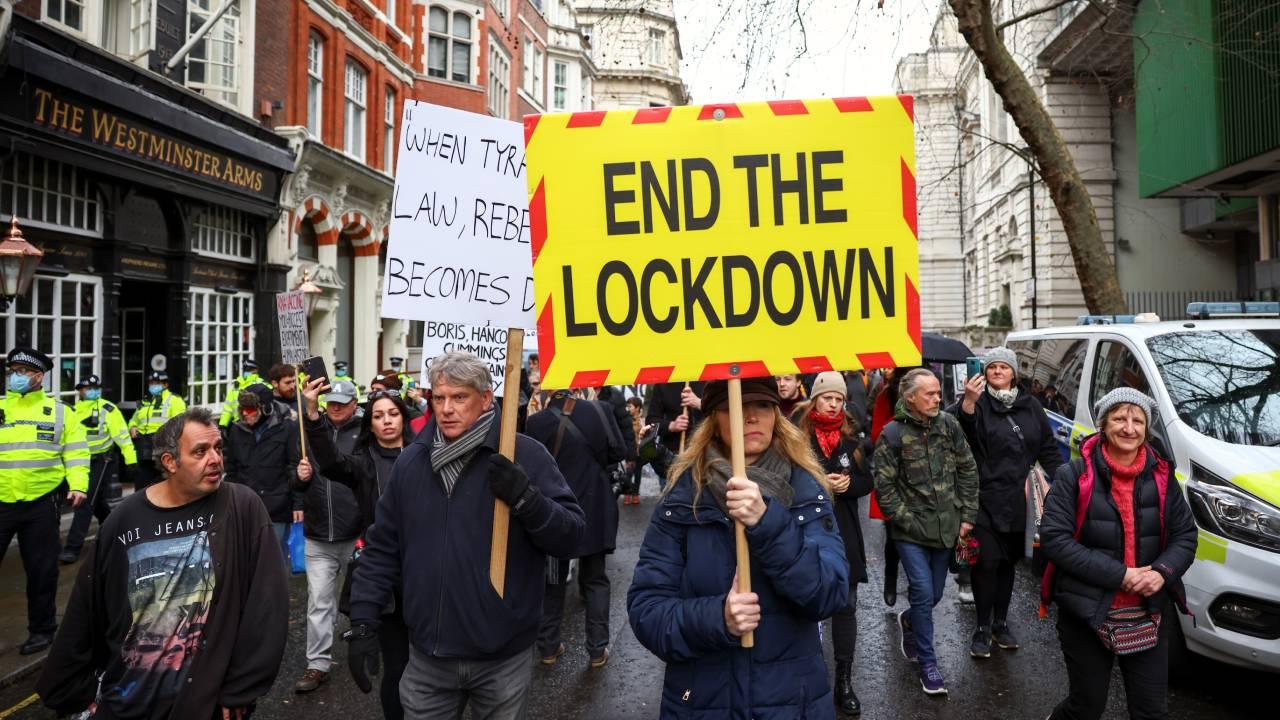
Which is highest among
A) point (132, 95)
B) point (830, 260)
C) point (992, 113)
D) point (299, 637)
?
point (992, 113)

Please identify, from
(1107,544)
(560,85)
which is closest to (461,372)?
(1107,544)

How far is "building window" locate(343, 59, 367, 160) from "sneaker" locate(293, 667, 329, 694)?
16770 mm

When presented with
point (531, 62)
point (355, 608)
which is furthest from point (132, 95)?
point (531, 62)

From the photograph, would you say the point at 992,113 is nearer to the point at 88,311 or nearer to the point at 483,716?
the point at 88,311

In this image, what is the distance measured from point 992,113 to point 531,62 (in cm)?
1784

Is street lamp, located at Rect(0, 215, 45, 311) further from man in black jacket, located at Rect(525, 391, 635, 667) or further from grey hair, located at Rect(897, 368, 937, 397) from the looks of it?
grey hair, located at Rect(897, 368, 937, 397)

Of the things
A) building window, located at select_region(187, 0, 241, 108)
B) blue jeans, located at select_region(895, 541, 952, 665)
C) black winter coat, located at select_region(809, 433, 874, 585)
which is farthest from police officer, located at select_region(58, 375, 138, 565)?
building window, located at select_region(187, 0, 241, 108)

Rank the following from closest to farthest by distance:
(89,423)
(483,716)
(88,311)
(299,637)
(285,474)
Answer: (483,716), (299,637), (285,474), (89,423), (88,311)

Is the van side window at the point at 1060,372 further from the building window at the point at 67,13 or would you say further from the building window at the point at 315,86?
the building window at the point at 315,86

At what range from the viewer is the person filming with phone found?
5875mm

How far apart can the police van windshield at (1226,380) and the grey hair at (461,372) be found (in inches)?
165

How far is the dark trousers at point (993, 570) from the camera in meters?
5.84

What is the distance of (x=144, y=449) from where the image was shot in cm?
1123

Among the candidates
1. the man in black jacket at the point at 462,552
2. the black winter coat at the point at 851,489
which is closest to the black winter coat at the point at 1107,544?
the black winter coat at the point at 851,489
